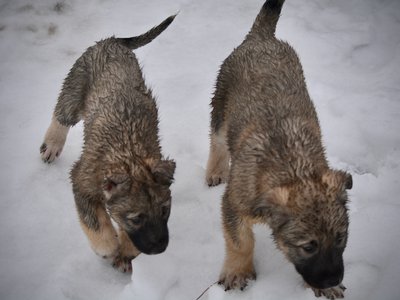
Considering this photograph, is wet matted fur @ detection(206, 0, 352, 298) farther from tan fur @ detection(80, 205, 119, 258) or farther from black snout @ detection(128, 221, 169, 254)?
tan fur @ detection(80, 205, 119, 258)

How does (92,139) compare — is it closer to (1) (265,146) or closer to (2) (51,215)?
(2) (51,215)

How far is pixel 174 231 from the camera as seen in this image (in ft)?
14.4

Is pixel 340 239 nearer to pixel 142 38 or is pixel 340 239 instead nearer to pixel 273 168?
pixel 273 168

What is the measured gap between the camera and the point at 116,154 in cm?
384

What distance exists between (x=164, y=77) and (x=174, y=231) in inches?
99.3

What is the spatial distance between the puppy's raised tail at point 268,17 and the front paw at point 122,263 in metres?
2.78

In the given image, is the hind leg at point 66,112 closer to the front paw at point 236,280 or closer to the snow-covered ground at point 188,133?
the snow-covered ground at point 188,133

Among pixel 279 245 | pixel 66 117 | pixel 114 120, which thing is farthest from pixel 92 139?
pixel 279 245

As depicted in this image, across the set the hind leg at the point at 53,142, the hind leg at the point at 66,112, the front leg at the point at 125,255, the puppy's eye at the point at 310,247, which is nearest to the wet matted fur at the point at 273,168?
the puppy's eye at the point at 310,247

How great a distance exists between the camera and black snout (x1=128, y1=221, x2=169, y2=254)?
3.42 m

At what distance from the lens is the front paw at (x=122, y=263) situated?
4117mm

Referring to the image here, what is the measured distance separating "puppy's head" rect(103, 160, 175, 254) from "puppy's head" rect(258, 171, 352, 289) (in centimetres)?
83

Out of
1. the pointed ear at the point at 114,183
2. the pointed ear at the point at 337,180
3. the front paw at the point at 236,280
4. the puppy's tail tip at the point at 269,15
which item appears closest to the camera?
the pointed ear at the point at 337,180

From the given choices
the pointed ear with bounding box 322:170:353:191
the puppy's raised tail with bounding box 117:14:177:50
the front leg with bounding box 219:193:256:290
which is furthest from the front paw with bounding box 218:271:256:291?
the puppy's raised tail with bounding box 117:14:177:50
